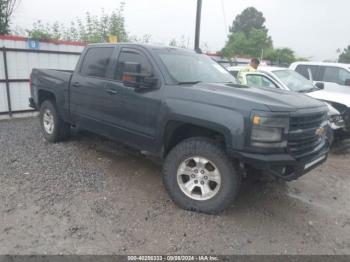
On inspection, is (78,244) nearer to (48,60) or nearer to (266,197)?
(266,197)

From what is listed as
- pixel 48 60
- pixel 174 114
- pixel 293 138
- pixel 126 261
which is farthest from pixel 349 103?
pixel 48 60

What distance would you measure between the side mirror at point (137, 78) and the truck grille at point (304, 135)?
177 cm

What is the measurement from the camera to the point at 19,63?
29.0 feet

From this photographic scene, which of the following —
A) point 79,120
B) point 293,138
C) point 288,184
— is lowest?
point 288,184

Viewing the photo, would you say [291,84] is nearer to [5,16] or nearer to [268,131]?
[268,131]

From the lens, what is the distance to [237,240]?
3480mm

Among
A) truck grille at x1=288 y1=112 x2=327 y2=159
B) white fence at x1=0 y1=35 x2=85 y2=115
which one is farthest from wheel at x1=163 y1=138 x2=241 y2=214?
white fence at x1=0 y1=35 x2=85 y2=115

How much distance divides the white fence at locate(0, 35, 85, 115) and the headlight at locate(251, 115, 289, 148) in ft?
24.3

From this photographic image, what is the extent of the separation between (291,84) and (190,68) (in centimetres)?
394

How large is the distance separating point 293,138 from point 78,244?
2450 millimetres

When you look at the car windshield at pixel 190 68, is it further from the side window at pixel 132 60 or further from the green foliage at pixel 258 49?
the green foliage at pixel 258 49

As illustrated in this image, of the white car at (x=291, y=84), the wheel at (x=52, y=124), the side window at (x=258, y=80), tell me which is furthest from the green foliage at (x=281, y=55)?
the wheel at (x=52, y=124)

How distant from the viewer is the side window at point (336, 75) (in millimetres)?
9773

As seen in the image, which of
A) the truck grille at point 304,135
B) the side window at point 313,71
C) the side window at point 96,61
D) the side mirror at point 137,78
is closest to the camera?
the truck grille at point 304,135
